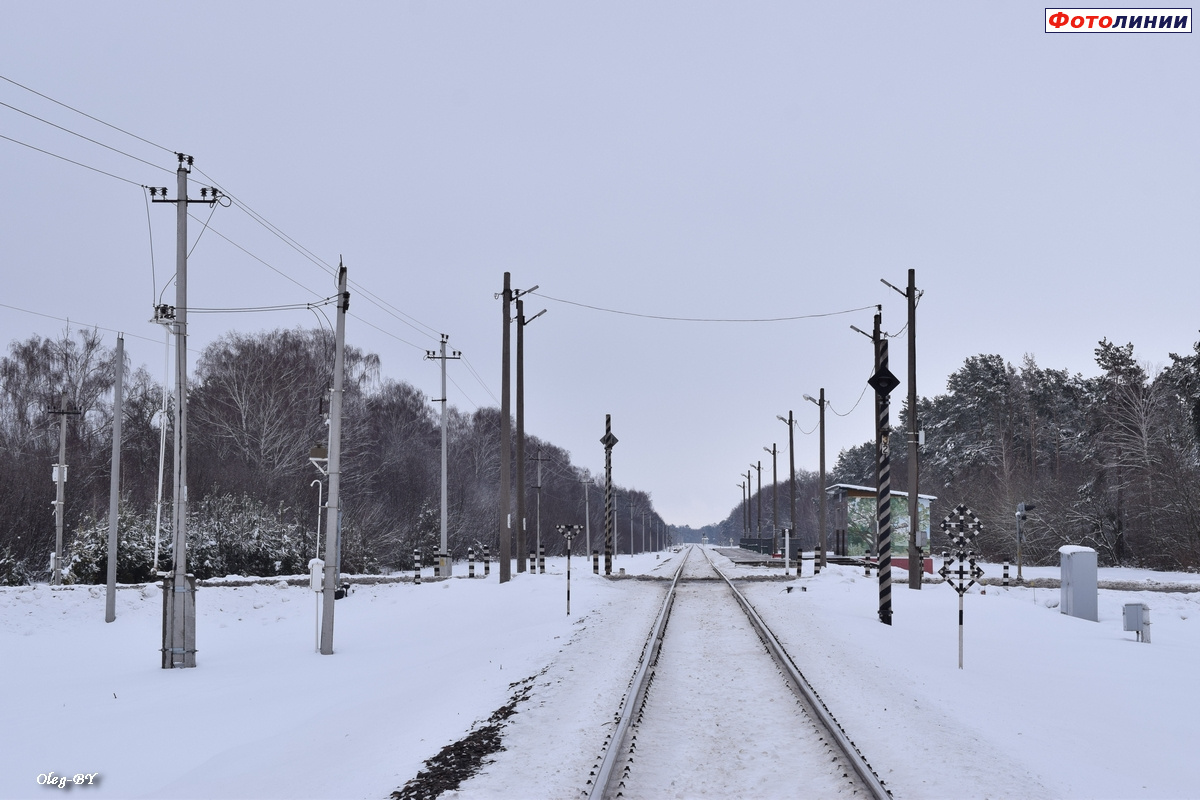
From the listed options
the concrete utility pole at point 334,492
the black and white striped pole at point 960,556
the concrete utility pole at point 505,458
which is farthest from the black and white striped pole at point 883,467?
the concrete utility pole at point 505,458

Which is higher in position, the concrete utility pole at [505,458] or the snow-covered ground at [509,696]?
the concrete utility pole at [505,458]

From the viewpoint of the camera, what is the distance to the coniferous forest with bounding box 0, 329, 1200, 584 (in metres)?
36.7

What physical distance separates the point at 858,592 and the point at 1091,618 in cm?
644

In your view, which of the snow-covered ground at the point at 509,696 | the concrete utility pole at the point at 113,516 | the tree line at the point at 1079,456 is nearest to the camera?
the snow-covered ground at the point at 509,696

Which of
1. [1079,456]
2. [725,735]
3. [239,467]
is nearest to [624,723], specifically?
[725,735]

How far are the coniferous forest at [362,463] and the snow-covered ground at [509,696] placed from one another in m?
10.2

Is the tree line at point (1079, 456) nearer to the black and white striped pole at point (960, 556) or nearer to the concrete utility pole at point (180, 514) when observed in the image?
the black and white striped pole at point (960, 556)

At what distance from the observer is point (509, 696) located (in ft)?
36.0

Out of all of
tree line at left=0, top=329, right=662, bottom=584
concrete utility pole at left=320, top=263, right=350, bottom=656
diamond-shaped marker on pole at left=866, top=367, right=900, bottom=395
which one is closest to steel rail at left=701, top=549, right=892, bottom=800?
A: diamond-shaped marker on pole at left=866, top=367, right=900, bottom=395

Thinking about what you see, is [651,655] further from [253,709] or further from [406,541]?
[406,541]

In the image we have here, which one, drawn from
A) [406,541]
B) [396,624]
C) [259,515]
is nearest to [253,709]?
[396,624]

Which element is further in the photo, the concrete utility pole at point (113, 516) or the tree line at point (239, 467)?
the tree line at point (239, 467)

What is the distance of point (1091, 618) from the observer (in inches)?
866

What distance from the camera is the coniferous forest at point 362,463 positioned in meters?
36.7
